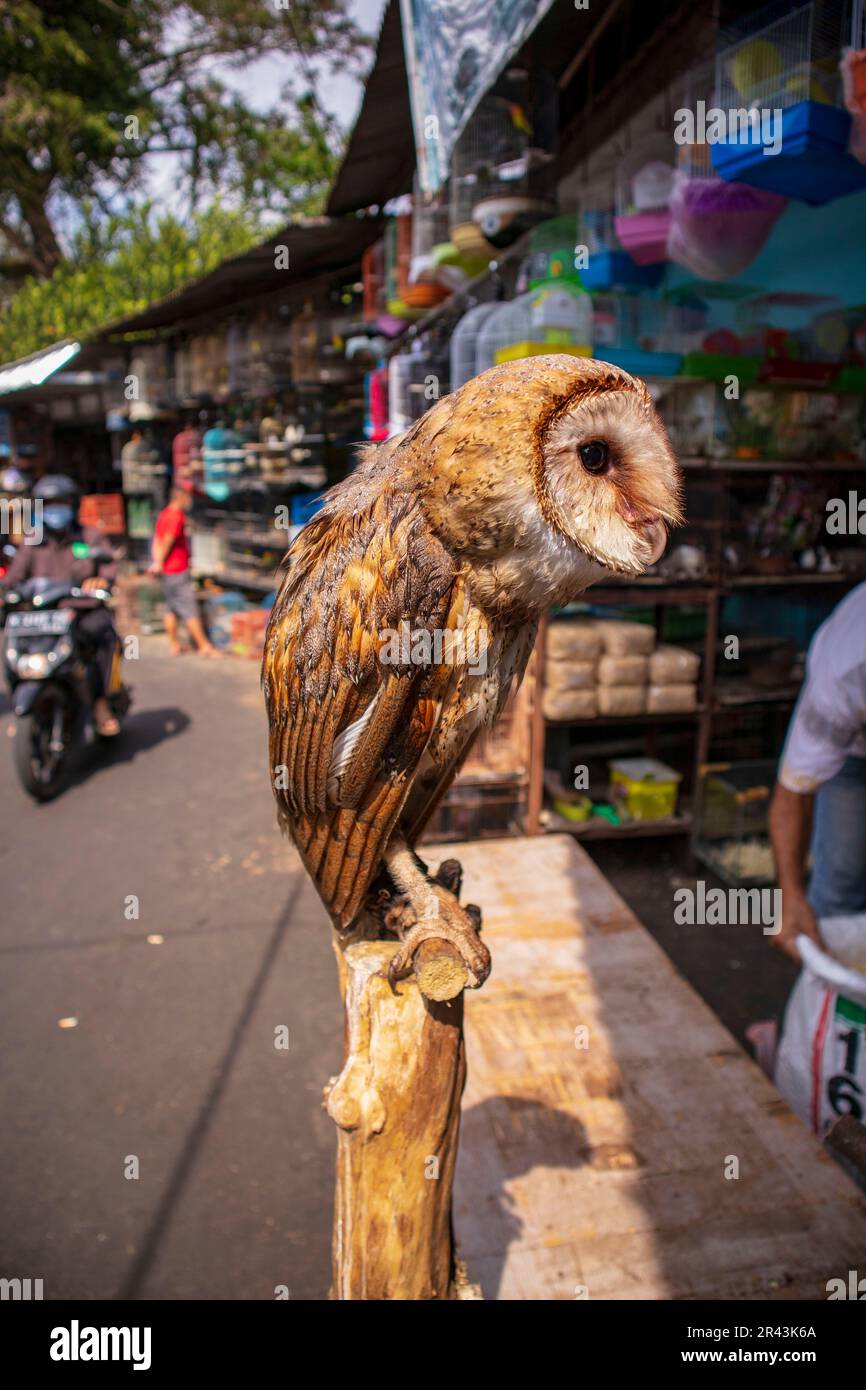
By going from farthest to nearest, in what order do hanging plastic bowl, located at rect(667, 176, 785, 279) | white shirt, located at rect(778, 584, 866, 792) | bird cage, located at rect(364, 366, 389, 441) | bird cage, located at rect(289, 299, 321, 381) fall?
bird cage, located at rect(289, 299, 321, 381), bird cage, located at rect(364, 366, 389, 441), hanging plastic bowl, located at rect(667, 176, 785, 279), white shirt, located at rect(778, 584, 866, 792)

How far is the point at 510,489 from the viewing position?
139 centimetres

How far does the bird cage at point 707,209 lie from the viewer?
3.06 metres

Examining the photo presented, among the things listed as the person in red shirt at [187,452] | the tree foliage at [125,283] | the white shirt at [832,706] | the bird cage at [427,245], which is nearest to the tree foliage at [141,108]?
the tree foliage at [125,283]

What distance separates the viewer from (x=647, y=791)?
208 inches

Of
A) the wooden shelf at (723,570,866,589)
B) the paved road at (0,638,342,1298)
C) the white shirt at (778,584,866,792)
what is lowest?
the paved road at (0,638,342,1298)

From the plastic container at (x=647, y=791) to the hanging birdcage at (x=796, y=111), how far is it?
3.37 meters

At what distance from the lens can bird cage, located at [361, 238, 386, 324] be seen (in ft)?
24.7

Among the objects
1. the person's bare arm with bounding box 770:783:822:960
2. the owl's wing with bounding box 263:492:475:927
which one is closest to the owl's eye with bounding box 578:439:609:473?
the owl's wing with bounding box 263:492:475:927

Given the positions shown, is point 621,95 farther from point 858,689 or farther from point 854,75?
point 858,689

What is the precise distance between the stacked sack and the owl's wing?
3.14 metres

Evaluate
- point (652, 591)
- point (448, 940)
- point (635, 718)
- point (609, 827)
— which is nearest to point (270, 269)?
point (652, 591)

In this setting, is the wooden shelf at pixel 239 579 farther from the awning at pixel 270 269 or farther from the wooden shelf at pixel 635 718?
the wooden shelf at pixel 635 718

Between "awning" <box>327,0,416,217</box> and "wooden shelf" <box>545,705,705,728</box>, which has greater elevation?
"awning" <box>327,0,416,217</box>

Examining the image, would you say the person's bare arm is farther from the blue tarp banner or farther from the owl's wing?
the blue tarp banner
